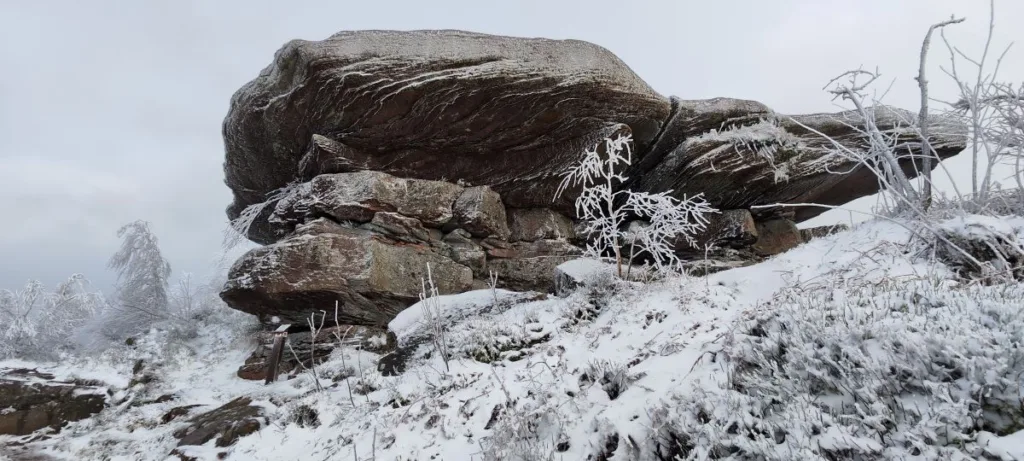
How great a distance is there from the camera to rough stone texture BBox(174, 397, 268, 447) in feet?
16.7

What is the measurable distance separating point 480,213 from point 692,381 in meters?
9.00

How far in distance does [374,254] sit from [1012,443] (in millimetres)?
9620

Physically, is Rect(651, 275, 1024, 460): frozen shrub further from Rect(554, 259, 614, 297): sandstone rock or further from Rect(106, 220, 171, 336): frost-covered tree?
Rect(106, 220, 171, 336): frost-covered tree

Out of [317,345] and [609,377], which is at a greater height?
[609,377]

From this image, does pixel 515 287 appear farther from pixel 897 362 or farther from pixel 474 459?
pixel 897 362

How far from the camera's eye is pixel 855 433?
2.04 meters

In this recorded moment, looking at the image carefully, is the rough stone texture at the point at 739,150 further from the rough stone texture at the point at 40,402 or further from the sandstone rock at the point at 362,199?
the rough stone texture at the point at 40,402

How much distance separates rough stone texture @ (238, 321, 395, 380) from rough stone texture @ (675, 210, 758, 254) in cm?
1002

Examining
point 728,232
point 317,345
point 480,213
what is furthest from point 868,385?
point 728,232

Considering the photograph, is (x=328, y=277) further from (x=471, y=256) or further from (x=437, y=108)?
(x=437, y=108)

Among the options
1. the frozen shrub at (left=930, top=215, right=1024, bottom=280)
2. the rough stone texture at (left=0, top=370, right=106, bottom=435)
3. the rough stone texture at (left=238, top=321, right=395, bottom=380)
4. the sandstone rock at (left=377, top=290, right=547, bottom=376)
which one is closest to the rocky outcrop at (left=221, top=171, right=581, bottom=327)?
the rough stone texture at (left=238, top=321, right=395, bottom=380)

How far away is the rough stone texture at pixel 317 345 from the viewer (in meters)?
9.00

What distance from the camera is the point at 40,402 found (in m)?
6.76

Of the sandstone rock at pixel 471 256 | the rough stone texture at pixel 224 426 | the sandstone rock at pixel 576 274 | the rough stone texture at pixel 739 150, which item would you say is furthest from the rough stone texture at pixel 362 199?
the rough stone texture at pixel 739 150
